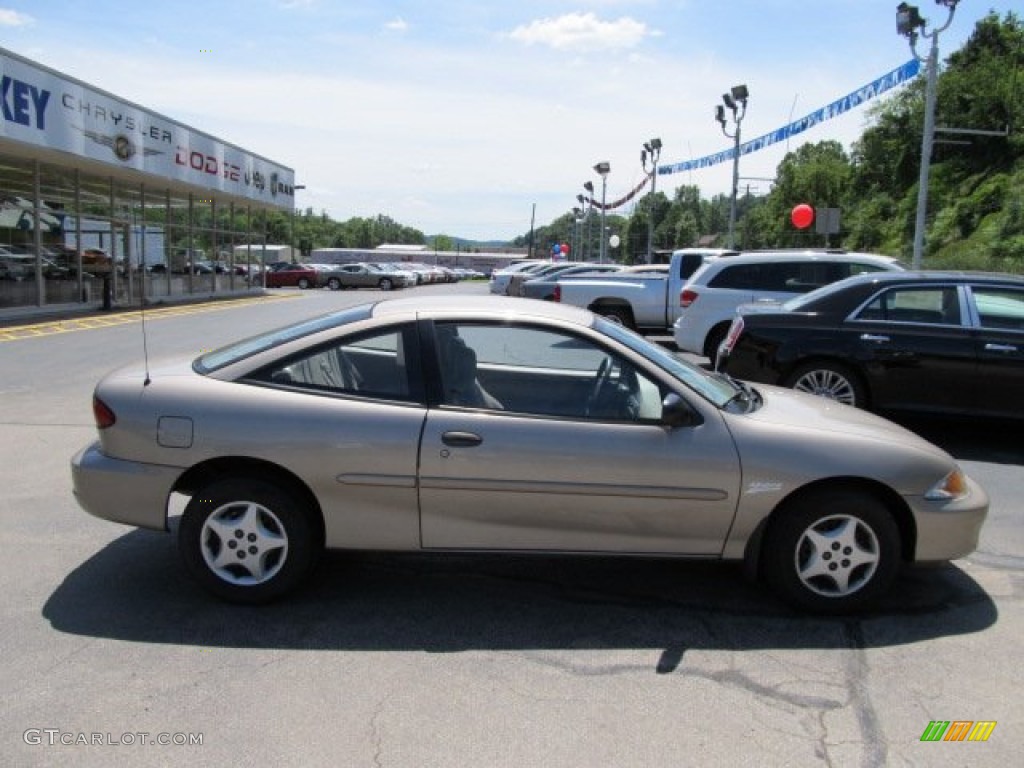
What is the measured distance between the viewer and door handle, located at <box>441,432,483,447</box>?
13.1ft

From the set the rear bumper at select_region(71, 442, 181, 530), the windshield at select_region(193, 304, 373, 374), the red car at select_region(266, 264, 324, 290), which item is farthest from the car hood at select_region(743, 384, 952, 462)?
the red car at select_region(266, 264, 324, 290)

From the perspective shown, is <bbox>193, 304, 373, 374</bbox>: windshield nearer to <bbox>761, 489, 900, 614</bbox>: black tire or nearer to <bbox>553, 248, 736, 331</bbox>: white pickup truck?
<bbox>761, 489, 900, 614</bbox>: black tire

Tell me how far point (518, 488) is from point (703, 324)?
8562 millimetres

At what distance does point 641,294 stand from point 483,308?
38.9ft

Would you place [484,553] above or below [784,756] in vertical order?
above

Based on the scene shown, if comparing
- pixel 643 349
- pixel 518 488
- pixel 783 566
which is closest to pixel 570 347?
pixel 643 349

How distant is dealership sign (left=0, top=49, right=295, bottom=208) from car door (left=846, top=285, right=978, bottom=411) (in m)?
16.5

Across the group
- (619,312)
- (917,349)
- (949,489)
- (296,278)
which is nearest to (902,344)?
(917,349)

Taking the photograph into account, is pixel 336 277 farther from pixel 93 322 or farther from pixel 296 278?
pixel 93 322

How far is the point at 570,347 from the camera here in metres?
4.40

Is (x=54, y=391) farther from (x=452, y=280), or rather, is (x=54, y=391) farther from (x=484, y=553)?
(x=452, y=280)

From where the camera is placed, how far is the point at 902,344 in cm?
771

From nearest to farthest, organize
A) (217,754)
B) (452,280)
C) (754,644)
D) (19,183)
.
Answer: (217,754)
(754,644)
(19,183)
(452,280)

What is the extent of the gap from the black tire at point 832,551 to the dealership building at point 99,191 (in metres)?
14.8
